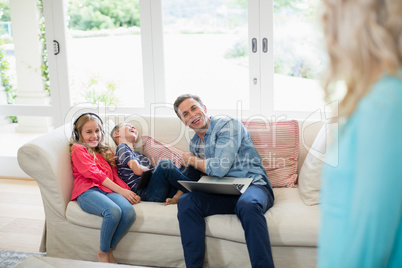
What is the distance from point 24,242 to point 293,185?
5.95ft

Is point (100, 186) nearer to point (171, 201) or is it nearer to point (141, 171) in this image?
point (141, 171)

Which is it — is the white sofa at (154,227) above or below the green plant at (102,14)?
below

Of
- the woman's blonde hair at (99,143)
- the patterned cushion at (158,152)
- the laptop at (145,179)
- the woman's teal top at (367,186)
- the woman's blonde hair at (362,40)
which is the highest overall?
the woman's blonde hair at (362,40)

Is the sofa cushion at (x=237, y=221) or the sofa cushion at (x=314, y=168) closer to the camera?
the sofa cushion at (x=237, y=221)

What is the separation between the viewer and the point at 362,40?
653 millimetres

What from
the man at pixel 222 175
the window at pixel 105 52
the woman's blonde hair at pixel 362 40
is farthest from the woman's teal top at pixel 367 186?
the window at pixel 105 52

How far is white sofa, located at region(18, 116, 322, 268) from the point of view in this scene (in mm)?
2285

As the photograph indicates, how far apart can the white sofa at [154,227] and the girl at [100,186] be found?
58mm

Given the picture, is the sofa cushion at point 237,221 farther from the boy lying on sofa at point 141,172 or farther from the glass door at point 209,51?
the glass door at point 209,51

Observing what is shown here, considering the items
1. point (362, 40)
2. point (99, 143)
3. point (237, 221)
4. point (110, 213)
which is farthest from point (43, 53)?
point (362, 40)

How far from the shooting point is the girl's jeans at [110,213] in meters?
2.44

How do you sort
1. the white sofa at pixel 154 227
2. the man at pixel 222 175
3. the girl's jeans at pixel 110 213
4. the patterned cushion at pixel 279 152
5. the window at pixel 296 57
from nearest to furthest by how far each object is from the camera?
the man at pixel 222 175 < the white sofa at pixel 154 227 < the girl's jeans at pixel 110 213 < the patterned cushion at pixel 279 152 < the window at pixel 296 57

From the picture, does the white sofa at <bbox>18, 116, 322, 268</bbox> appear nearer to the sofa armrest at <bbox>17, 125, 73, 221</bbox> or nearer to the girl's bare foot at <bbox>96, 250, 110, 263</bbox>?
the sofa armrest at <bbox>17, 125, 73, 221</bbox>

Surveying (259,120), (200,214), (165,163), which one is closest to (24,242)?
(165,163)
